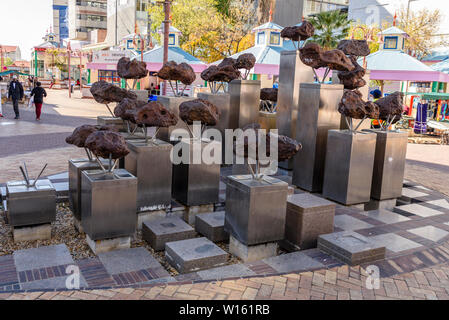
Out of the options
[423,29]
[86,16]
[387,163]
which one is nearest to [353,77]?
[387,163]

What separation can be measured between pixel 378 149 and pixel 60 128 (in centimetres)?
1264

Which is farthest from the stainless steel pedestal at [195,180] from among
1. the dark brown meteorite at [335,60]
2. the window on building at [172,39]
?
the window on building at [172,39]

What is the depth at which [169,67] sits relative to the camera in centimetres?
830

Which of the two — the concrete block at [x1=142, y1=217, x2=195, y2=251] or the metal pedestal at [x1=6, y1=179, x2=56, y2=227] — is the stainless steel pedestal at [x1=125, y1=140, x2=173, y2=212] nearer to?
the concrete block at [x1=142, y1=217, x2=195, y2=251]

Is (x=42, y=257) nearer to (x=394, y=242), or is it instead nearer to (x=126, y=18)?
(x=394, y=242)

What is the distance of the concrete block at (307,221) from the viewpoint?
578 cm

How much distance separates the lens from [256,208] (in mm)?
5387

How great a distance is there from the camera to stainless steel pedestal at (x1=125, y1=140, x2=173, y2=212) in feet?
21.3

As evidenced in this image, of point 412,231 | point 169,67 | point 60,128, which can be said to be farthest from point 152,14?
point 412,231

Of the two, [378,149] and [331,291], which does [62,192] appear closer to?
[331,291]

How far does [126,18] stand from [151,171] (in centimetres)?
5518

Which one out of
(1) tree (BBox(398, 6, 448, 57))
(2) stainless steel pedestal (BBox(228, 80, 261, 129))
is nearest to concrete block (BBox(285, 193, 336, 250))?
(2) stainless steel pedestal (BBox(228, 80, 261, 129))

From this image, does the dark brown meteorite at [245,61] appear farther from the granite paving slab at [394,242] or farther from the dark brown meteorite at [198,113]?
the granite paving slab at [394,242]

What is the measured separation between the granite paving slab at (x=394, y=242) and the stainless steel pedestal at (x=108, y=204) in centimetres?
324
